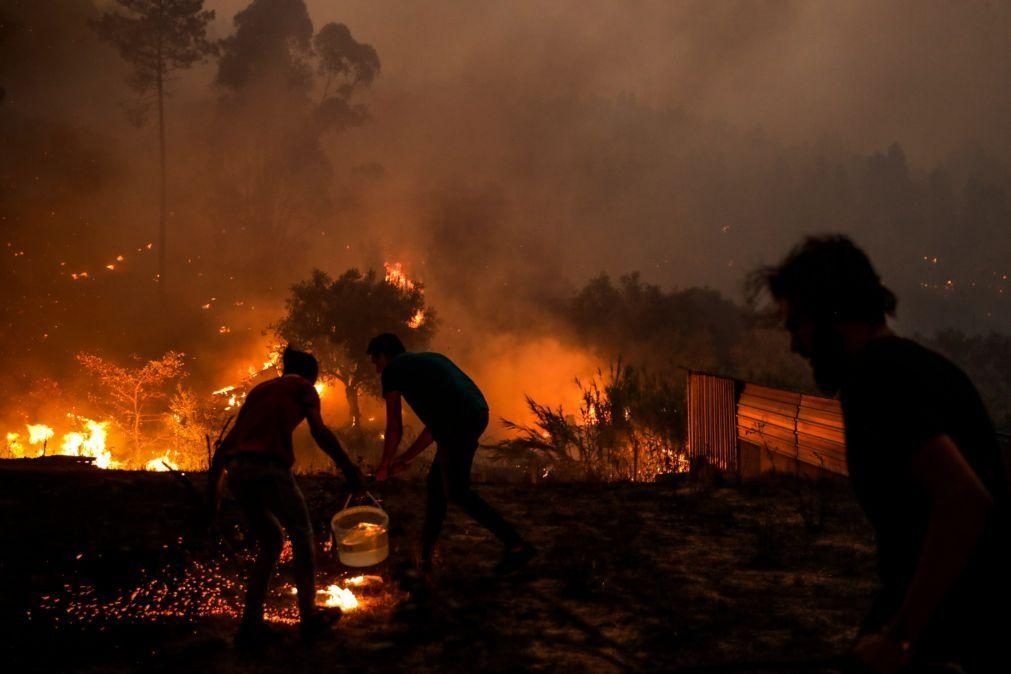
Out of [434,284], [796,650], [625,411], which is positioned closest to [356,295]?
[625,411]

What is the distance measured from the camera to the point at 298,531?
437cm

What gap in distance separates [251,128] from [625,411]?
5742cm

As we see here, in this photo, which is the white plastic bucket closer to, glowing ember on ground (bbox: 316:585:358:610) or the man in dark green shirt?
glowing ember on ground (bbox: 316:585:358:610)

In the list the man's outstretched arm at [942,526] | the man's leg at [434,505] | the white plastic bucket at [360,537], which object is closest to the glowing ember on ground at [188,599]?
the white plastic bucket at [360,537]

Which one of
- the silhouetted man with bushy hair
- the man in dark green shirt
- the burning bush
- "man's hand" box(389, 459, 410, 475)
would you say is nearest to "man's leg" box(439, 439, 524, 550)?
the man in dark green shirt

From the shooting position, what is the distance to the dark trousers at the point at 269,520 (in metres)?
4.29

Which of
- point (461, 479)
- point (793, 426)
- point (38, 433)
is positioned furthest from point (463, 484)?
point (38, 433)

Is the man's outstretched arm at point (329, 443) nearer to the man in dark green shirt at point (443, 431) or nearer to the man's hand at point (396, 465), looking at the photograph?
the man in dark green shirt at point (443, 431)

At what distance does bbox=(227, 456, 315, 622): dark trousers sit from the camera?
169 inches

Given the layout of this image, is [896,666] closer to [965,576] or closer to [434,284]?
[965,576]

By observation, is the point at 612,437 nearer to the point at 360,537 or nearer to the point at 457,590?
the point at 457,590

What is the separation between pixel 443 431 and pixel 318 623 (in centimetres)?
172

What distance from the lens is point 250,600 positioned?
4.29 metres

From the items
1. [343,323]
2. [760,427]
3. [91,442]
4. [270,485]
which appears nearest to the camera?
[270,485]
